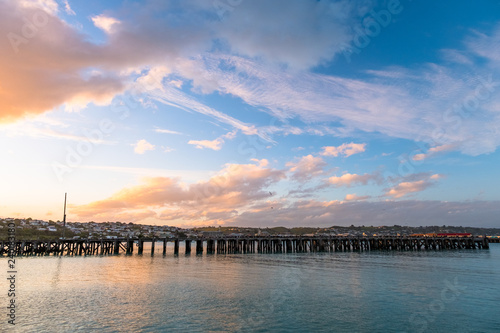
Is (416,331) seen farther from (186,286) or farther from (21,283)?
(21,283)

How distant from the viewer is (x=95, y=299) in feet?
90.3

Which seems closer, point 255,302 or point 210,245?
point 255,302

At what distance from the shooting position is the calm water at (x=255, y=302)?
67.9 ft

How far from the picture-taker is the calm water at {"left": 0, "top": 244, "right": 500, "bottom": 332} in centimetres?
2069

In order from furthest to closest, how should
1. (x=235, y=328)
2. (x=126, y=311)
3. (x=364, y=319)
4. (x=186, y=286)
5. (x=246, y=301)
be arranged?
(x=186, y=286), (x=246, y=301), (x=126, y=311), (x=364, y=319), (x=235, y=328)

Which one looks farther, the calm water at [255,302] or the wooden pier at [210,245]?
the wooden pier at [210,245]

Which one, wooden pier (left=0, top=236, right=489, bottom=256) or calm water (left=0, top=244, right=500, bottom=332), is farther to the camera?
wooden pier (left=0, top=236, right=489, bottom=256)

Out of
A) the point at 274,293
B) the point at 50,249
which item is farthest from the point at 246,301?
the point at 50,249

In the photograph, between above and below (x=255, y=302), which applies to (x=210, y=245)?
above

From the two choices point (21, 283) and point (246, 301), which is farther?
point (21, 283)

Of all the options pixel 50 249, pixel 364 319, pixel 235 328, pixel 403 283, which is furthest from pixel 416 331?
pixel 50 249

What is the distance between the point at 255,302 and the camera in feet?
88.5

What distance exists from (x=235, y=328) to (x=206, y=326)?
1960 millimetres

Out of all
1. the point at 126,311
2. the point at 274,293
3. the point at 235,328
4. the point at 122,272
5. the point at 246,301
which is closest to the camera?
the point at 235,328
